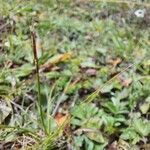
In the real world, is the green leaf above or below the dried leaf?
below

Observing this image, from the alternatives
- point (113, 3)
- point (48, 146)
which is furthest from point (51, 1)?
point (48, 146)

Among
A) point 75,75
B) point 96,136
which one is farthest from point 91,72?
point 96,136

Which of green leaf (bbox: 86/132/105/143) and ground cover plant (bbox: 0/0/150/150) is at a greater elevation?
ground cover plant (bbox: 0/0/150/150)

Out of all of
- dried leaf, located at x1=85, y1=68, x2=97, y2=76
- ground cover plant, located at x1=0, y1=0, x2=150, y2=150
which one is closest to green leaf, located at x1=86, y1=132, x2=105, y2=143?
ground cover plant, located at x1=0, y1=0, x2=150, y2=150

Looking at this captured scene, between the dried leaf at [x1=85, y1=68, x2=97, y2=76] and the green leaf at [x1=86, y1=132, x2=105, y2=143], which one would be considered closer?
the green leaf at [x1=86, y1=132, x2=105, y2=143]

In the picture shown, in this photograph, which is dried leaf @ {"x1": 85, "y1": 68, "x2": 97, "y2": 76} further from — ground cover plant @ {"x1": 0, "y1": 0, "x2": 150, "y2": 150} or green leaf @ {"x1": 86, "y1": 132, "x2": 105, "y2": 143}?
green leaf @ {"x1": 86, "y1": 132, "x2": 105, "y2": 143}

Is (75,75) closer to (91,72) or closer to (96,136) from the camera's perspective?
(91,72)

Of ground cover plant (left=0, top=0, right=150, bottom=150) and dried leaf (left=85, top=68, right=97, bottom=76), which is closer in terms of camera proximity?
ground cover plant (left=0, top=0, right=150, bottom=150)

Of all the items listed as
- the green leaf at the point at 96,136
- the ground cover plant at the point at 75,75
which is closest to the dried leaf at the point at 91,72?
the ground cover plant at the point at 75,75

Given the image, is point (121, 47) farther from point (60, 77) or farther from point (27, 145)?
point (27, 145)
